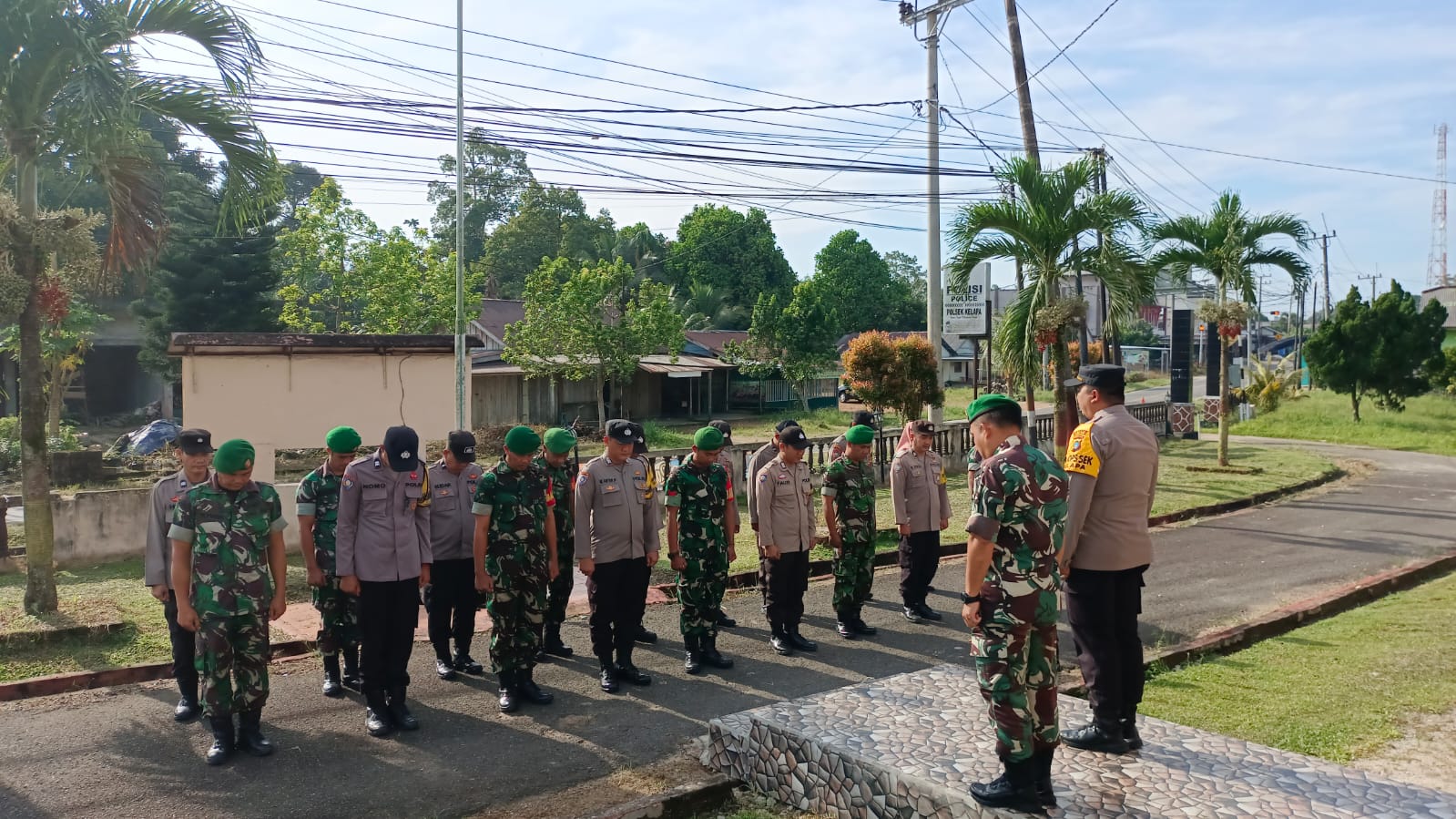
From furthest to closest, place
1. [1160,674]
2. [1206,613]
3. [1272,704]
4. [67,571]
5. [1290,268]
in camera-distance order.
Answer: [1290,268] → [67,571] → [1206,613] → [1160,674] → [1272,704]

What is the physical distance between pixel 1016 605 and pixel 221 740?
4.24 metres

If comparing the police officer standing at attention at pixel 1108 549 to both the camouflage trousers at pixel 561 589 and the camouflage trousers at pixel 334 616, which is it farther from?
the camouflage trousers at pixel 334 616

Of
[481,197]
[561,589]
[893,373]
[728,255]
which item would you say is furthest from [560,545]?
[481,197]

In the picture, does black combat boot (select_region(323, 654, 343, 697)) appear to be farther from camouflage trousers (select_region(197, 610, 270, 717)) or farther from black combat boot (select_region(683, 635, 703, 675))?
black combat boot (select_region(683, 635, 703, 675))

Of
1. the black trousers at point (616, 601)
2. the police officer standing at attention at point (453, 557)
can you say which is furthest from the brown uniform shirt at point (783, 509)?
the police officer standing at attention at point (453, 557)

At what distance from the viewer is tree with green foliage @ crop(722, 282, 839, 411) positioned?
37375mm

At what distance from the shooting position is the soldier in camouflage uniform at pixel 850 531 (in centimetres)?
820

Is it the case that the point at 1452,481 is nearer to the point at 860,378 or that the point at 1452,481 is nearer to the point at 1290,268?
the point at 1290,268

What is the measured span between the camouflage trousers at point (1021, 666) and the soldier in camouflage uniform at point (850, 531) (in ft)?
12.6

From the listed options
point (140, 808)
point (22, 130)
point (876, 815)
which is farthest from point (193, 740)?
point (22, 130)

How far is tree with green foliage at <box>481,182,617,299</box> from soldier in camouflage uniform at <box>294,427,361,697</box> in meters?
42.6

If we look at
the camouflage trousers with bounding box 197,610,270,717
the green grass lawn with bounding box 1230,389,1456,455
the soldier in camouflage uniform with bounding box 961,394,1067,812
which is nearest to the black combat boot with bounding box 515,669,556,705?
the camouflage trousers with bounding box 197,610,270,717

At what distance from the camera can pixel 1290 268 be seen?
1828cm

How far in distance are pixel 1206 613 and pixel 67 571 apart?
11.1 m
